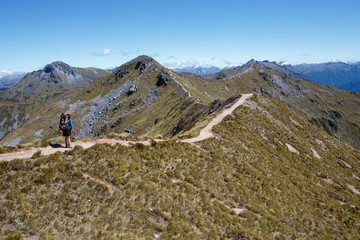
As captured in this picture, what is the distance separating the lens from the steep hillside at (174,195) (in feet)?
44.4

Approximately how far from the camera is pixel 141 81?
192 meters

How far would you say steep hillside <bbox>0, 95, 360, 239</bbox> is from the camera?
44.4 feet

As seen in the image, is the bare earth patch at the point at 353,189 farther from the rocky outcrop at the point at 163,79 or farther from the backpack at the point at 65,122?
the rocky outcrop at the point at 163,79

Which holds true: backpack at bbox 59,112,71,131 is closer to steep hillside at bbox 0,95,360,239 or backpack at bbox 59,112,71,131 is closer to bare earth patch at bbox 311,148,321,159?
steep hillside at bbox 0,95,360,239

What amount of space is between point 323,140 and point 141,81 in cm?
16571

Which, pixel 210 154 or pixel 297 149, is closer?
pixel 210 154

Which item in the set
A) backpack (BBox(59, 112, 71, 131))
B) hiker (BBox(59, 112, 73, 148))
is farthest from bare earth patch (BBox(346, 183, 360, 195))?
backpack (BBox(59, 112, 71, 131))

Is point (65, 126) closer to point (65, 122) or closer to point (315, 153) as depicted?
point (65, 122)

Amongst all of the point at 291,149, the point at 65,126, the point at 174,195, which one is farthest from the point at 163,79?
the point at 174,195

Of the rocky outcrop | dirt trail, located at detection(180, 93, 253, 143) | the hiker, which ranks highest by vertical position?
the rocky outcrop

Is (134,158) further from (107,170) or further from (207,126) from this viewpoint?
(207,126)

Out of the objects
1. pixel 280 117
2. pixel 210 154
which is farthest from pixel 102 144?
pixel 280 117

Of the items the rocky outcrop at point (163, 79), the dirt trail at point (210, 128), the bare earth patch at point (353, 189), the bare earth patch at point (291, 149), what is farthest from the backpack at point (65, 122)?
the rocky outcrop at point (163, 79)

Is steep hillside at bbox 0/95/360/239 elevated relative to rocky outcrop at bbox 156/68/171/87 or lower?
lower
